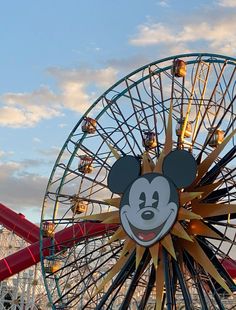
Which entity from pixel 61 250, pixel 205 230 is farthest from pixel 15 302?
pixel 205 230

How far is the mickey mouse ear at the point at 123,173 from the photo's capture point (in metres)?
16.7

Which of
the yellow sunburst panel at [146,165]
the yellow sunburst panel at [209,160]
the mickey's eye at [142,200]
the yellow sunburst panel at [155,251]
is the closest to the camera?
the yellow sunburst panel at [155,251]

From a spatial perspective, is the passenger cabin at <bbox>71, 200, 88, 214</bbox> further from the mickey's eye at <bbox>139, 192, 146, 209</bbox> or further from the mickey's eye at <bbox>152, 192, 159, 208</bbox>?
the mickey's eye at <bbox>152, 192, 159, 208</bbox>

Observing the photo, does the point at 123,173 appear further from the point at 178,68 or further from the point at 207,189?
the point at 178,68

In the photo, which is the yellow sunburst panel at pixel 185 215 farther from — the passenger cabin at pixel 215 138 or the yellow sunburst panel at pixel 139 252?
the passenger cabin at pixel 215 138

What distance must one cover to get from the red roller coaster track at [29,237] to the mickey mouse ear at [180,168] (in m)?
5.10

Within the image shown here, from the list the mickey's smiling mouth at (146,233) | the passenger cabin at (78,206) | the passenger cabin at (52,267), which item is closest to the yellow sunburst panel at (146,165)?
the mickey's smiling mouth at (146,233)

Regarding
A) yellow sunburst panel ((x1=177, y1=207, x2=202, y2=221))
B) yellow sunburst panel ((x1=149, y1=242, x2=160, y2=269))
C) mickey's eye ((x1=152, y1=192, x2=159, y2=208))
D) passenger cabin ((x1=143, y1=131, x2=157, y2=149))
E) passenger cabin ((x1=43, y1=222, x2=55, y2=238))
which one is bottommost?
yellow sunburst panel ((x1=149, y1=242, x2=160, y2=269))

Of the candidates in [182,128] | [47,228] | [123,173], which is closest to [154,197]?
[123,173]

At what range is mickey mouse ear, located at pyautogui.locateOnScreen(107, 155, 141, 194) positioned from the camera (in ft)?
54.6

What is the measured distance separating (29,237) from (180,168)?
1553 centimetres

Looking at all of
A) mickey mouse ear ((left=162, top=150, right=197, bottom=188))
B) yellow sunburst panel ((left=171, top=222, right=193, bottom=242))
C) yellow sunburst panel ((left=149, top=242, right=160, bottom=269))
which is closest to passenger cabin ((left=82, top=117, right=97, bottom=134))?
mickey mouse ear ((left=162, top=150, right=197, bottom=188))

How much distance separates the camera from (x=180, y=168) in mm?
15578

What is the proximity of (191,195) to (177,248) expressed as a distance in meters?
1.51
